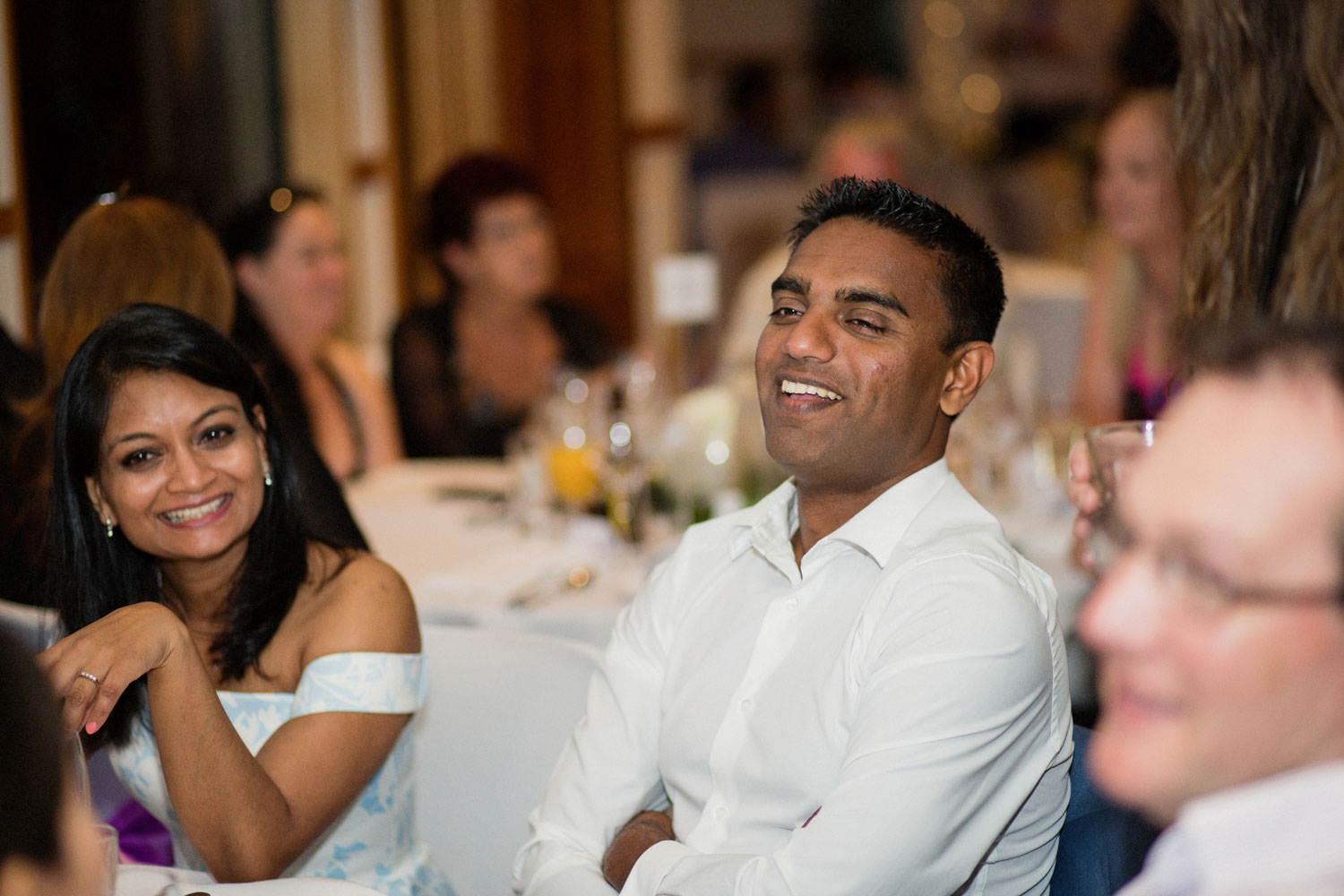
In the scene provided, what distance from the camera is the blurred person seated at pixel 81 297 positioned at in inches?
89.4

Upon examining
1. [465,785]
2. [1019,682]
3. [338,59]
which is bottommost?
[465,785]

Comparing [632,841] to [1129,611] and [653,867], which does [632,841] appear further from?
[1129,611]

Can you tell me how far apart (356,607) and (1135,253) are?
110 inches

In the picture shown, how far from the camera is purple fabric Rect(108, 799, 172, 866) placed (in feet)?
7.06

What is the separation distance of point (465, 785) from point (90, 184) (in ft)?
9.09

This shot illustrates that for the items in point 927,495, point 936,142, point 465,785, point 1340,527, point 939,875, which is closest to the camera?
point 1340,527

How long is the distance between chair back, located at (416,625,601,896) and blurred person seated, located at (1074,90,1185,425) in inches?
77.4

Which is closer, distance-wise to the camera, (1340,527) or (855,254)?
(1340,527)

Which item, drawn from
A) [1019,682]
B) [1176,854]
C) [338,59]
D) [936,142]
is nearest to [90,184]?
[338,59]

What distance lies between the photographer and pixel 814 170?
17.7ft

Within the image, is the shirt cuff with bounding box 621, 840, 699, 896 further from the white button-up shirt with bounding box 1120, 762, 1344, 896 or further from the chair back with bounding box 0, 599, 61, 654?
the chair back with bounding box 0, 599, 61, 654

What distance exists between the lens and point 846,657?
147cm

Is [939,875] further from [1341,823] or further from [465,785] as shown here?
[465,785]

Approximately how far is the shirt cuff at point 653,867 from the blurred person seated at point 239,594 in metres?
0.43
